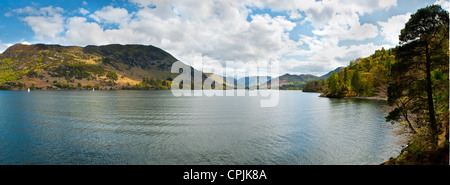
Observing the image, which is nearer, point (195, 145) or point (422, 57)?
point (422, 57)

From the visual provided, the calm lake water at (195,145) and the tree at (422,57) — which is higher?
the tree at (422,57)

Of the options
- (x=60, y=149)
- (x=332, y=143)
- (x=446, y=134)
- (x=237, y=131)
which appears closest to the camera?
(x=446, y=134)

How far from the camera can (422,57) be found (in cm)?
1998

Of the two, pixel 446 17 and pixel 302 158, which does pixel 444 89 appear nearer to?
pixel 446 17

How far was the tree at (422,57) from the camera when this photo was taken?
18656 millimetres

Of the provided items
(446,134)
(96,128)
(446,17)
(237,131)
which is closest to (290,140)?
(237,131)

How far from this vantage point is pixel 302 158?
22.5 metres

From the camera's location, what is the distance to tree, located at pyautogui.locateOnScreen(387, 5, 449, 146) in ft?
61.2

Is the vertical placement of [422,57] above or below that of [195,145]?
above

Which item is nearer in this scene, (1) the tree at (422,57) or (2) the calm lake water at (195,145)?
(1) the tree at (422,57)

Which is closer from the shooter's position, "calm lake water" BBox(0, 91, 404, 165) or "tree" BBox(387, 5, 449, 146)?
"tree" BBox(387, 5, 449, 146)

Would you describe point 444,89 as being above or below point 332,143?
above

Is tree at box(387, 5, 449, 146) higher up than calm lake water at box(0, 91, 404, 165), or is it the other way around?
tree at box(387, 5, 449, 146)
